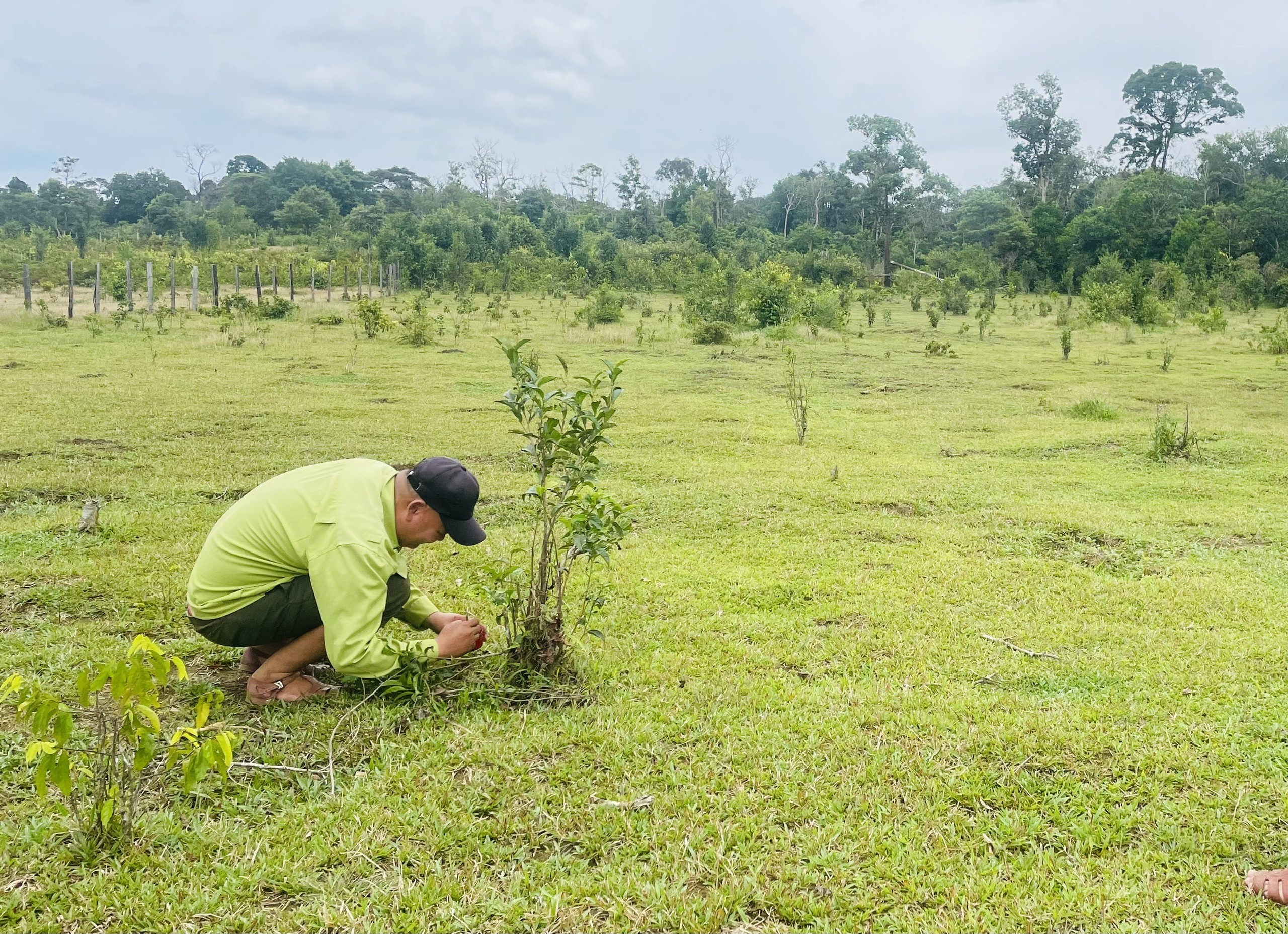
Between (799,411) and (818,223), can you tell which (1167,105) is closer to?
(818,223)

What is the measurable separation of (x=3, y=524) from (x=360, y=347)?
12.5m

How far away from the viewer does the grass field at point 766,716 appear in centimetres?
255

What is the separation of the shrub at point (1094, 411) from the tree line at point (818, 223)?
12512 mm

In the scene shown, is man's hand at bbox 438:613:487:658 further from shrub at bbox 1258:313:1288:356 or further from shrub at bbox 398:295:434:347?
shrub at bbox 1258:313:1288:356

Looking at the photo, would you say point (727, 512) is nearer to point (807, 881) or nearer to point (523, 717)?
point (523, 717)

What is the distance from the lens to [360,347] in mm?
18078

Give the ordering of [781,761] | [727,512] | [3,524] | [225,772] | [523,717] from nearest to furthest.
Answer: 1. [225,772]
2. [781,761]
3. [523,717]
4. [3,524]
5. [727,512]

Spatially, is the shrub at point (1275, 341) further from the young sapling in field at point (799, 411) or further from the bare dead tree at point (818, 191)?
the bare dead tree at point (818, 191)

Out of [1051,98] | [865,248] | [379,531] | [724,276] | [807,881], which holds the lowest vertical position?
[807,881]

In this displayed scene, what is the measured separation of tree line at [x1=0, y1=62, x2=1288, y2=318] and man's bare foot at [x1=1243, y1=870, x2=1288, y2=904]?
21.2m

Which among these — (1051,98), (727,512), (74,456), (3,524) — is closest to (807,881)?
(727,512)

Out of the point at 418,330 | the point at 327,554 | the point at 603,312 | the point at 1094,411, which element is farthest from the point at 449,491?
the point at 603,312

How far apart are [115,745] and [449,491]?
1.28 m

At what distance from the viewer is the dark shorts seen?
3.42 m
